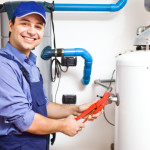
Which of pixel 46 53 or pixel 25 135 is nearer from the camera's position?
pixel 25 135

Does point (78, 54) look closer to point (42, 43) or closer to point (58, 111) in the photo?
point (42, 43)

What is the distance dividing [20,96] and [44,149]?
36cm

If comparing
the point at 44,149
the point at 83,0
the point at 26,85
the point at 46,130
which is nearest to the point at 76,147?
the point at 44,149

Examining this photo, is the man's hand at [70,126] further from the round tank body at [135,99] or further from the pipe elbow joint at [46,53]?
the pipe elbow joint at [46,53]

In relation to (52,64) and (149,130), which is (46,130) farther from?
(52,64)

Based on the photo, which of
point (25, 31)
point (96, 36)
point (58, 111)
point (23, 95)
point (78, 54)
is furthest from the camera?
point (96, 36)

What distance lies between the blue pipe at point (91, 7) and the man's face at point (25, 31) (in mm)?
499

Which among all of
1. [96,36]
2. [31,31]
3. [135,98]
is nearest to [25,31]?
[31,31]

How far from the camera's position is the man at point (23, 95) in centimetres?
80

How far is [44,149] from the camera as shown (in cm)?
100

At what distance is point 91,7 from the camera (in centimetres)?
144

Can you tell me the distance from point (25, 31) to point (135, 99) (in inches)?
24.9

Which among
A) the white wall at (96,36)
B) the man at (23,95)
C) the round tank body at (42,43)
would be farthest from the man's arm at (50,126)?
the white wall at (96,36)

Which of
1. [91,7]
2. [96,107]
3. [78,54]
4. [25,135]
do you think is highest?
[91,7]
